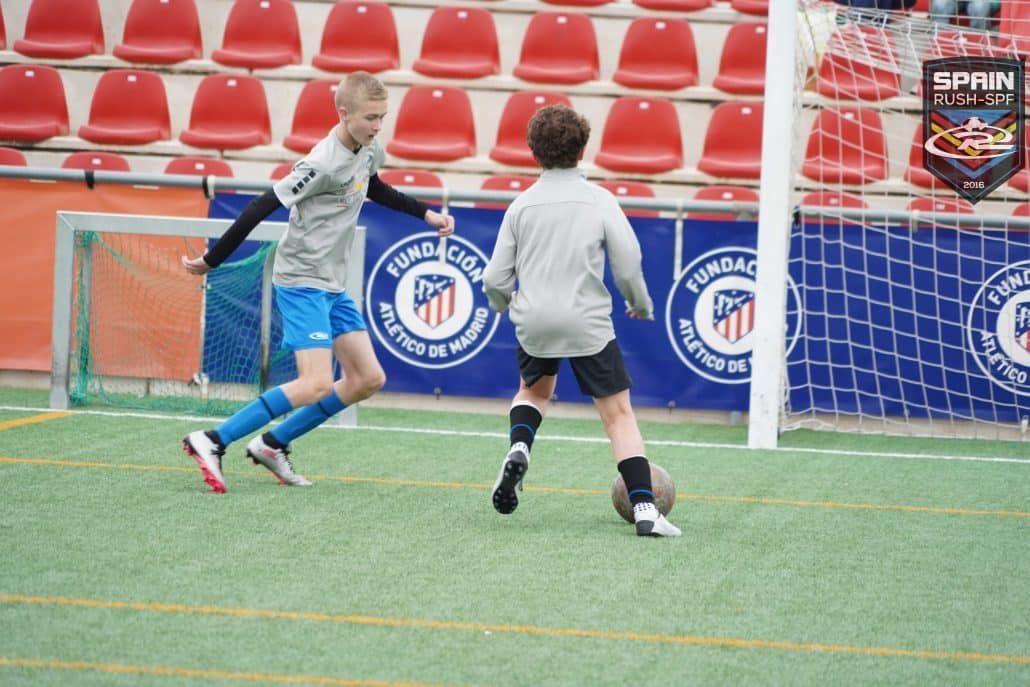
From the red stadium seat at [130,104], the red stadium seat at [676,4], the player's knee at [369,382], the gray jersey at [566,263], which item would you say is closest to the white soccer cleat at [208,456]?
the player's knee at [369,382]

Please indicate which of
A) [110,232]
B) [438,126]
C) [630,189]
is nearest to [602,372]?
[110,232]

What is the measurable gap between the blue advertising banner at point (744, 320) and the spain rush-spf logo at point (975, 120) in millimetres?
398

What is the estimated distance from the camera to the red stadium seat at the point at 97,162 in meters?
11.8

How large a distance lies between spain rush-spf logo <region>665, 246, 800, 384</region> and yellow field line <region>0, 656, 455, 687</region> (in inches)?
243

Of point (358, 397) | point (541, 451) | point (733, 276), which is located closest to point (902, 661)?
point (358, 397)

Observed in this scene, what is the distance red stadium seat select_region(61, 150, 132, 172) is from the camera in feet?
38.8

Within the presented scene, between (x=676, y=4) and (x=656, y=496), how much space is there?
26.5ft

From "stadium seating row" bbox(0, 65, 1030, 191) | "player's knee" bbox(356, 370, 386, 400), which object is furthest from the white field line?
"stadium seating row" bbox(0, 65, 1030, 191)

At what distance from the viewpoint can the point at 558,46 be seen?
12523 mm

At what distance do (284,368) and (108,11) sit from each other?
6087 millimetres

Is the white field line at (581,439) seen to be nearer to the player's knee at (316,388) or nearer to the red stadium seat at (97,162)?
the player's knee at (316,388)

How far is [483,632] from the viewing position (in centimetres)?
399

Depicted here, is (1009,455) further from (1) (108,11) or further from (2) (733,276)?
(1) (108,11)

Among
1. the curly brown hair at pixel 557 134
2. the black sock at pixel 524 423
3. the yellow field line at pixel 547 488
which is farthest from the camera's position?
the yellow field line at pixel 547 488
